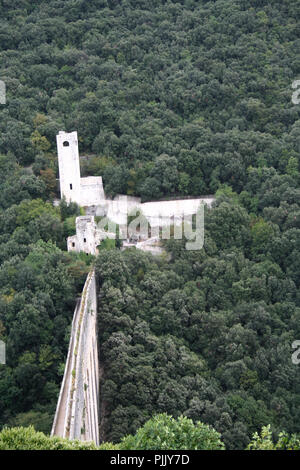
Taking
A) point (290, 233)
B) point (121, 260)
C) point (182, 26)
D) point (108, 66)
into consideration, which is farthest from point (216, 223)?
point (182, 26)

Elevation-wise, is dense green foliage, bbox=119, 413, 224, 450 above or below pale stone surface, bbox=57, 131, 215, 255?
below

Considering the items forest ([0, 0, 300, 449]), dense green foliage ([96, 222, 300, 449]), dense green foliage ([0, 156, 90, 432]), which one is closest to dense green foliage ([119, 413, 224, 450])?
dense green foliage ([0, 156, 90, 432])

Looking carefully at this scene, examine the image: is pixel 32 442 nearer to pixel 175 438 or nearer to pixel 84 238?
pixel 175 438

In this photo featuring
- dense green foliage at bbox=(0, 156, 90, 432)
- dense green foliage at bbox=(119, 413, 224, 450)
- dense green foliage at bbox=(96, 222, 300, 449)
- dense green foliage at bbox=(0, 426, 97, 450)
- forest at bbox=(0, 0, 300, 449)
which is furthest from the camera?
forest at bbox=(0, 0, 300, 449)

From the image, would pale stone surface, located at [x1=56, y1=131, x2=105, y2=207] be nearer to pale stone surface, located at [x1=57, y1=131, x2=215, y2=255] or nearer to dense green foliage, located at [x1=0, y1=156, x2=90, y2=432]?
pale stone surface, located at [x1=57, y1=131, x2=215, y2=255]

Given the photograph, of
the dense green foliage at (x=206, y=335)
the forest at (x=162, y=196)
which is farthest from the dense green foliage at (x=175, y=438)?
the dense green foliage at (x=206, y=335)

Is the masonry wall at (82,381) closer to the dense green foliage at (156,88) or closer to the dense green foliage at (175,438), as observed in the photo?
the dense green foliage at (175,438)

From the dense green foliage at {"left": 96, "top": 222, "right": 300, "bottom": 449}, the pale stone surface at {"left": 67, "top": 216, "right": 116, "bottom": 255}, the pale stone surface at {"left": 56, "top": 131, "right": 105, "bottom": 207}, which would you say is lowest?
the dense green foliage at {"left": 96, "top": 222, "right": 300, "bottom": 449}
